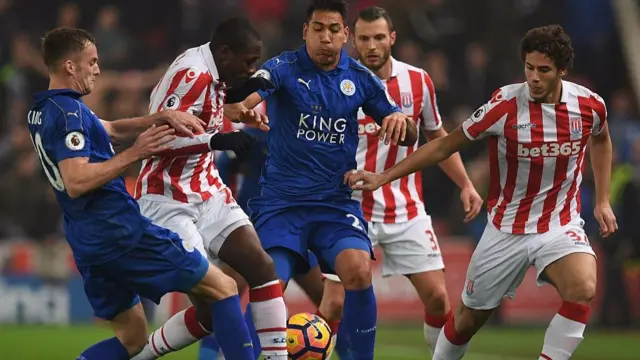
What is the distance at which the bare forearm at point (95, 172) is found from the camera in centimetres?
620

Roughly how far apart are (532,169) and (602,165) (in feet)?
1.92

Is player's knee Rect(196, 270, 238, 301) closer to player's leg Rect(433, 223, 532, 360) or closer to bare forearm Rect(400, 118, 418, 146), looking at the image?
bare forearm Rect(400, 118, 418, 146)

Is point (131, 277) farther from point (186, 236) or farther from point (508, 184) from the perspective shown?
→ point (508, 184)

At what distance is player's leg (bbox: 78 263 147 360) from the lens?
22.2ft

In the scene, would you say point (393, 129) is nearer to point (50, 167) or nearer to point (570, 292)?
point (570, 292)

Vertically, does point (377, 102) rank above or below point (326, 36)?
below

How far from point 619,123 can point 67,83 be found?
11.3m

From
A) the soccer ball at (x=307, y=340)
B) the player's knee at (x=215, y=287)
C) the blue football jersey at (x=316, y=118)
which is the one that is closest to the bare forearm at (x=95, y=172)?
the player's knee at (x=215, y=287)

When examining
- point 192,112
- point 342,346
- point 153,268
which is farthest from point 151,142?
point 342,346

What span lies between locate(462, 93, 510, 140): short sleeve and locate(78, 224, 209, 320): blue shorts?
189 centimetres

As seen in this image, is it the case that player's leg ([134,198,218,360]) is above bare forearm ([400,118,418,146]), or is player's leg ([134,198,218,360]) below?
below

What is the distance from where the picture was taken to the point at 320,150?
25.4ft

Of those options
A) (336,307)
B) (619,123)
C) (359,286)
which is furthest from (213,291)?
(619,123)

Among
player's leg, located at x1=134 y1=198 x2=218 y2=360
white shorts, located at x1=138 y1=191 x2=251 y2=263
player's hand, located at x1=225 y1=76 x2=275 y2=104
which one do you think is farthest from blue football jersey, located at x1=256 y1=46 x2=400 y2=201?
player's leg, located at x1=134 y1=198 x2=218 y2=360
